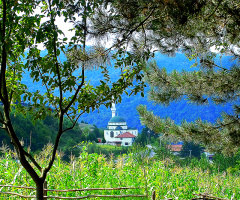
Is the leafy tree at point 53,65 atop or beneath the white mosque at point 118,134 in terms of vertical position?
beneath

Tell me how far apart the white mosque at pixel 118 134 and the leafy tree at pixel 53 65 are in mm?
57261

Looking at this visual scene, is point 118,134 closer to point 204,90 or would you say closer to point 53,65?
point 204,90

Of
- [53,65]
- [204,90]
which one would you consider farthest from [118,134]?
[53,65]

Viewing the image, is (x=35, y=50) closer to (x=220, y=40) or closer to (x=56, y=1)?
(x=56, y=1)

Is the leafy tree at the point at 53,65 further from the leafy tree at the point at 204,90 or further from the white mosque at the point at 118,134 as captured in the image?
the white mosque at the point at 118,134

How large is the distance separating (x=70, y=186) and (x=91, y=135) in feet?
173

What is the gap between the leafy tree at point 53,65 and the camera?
1.64m

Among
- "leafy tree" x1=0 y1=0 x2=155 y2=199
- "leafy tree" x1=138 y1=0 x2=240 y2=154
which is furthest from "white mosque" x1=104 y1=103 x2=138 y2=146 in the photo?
"leafy tree" x1=0 y1=0 x2=155 y2=199

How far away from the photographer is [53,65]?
172 cm

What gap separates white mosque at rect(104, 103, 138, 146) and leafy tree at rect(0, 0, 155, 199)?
57.3 metres

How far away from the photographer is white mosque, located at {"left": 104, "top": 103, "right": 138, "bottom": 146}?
2397 inches

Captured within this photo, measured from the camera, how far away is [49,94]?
6.15 ft

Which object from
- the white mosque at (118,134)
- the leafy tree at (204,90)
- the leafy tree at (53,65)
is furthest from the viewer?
the white mosque at (118,134)

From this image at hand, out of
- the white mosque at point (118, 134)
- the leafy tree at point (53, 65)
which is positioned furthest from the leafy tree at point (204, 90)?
the white mosque at point (118, 134)
